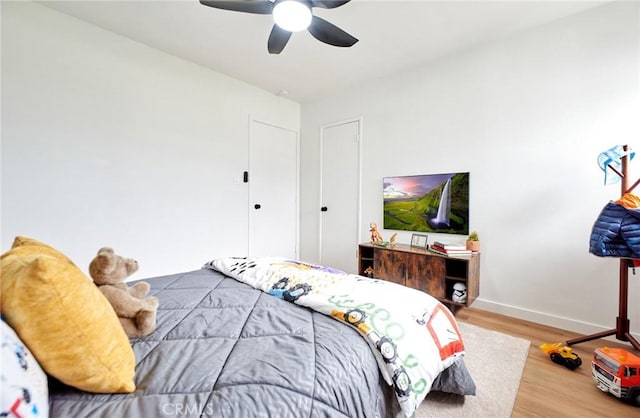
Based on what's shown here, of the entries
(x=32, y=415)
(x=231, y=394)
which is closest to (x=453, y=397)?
(x=231, y=394)

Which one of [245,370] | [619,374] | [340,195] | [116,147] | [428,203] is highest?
[116,147]

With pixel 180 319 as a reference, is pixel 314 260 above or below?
below

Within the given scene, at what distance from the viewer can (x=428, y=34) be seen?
7.97 feet

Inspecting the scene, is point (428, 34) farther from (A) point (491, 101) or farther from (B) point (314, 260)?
(B) point (314, 260)

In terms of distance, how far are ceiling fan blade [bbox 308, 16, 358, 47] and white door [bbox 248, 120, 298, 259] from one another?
1.79 metres

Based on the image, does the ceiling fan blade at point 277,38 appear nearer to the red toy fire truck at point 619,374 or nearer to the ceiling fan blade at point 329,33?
the ceiling fan blade at point 329,33

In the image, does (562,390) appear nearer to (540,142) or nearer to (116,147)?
(540,142)

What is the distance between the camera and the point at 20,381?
53cm

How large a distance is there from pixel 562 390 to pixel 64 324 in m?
2.27

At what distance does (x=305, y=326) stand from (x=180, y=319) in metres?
0.53

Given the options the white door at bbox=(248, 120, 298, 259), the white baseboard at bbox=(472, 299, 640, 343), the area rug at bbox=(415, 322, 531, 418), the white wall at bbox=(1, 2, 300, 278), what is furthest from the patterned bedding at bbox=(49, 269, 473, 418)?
the white door at bbox=(248, 120, 298, 259)

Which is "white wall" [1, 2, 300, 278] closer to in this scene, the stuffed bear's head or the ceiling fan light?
the ceiling fan light

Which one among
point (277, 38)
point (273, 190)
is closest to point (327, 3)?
point (277, 38)

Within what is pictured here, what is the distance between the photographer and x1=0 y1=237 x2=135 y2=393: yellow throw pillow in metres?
0.61
